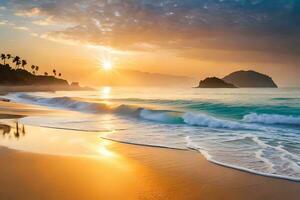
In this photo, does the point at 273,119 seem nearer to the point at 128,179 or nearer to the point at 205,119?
the point at 205,119

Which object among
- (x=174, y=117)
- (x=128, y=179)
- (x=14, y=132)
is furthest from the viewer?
(x=174, y=117)

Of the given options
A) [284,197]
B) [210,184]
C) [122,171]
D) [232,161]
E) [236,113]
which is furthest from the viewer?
[236,113]

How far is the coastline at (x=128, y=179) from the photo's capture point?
689 cm

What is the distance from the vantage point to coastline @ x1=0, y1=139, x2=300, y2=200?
689cm

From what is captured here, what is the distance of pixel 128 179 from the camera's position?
807 cm

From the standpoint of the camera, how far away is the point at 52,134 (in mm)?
15188

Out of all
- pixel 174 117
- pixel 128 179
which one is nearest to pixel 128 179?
pixel 128 179

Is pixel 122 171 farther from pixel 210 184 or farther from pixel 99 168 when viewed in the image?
pixel 210 184

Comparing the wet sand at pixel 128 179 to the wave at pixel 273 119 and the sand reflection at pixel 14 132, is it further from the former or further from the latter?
the wave at pixel 273 119

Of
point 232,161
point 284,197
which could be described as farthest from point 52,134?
point 284,197

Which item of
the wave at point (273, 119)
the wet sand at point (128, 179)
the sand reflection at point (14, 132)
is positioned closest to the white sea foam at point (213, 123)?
the wave at point (273, 119)

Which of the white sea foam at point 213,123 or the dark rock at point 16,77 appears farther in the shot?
the dark rock at point 16,77

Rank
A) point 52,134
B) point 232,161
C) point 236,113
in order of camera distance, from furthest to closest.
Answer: point 236,113
point 52,134
point 232,161

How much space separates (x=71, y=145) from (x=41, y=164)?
127 inches
